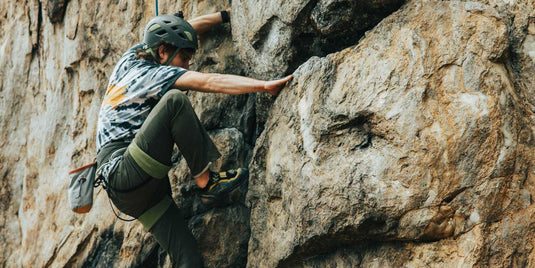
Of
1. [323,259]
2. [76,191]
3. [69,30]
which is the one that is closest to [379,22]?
[323,259]

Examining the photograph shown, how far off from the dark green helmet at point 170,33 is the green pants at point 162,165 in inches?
34.0

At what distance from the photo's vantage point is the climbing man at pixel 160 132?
476 cm

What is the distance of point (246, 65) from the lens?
18.9ft

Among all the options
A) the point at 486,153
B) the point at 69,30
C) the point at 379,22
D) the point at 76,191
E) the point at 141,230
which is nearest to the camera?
the point at 486,153

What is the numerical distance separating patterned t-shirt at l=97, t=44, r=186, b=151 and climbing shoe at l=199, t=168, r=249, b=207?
0.89 meters

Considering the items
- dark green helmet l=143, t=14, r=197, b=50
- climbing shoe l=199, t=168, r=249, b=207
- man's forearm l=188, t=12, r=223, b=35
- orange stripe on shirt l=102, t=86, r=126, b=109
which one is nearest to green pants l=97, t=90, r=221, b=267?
climbing shoe l=199, t=168, r=249, b=207

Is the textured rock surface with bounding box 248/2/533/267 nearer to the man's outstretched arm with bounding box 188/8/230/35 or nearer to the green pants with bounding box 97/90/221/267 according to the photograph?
the green pants with bounding box 97/90/221/267

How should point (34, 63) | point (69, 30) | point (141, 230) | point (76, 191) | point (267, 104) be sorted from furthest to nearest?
point (34, 63) < point (69, 30) < point (141, 230) < point (267, 104) < point (76, 191)

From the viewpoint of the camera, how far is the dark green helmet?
17.8 ft

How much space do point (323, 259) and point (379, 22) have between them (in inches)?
83.5

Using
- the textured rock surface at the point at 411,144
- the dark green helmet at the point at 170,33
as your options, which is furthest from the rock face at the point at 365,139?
the dark green helmet at the point at 170,33

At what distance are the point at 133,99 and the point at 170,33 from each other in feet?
2.66

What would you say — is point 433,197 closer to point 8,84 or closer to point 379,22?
point 379,22

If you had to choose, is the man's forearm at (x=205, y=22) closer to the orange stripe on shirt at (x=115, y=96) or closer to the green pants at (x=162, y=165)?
the orange stripe on shirt at (x=115, y=96)
